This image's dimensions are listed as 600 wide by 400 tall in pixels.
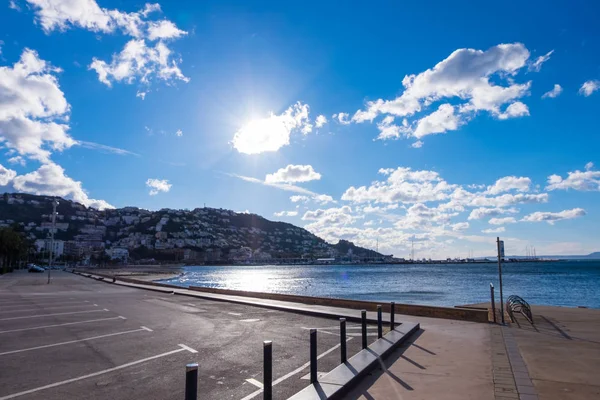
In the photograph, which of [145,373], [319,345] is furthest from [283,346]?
[145,373]

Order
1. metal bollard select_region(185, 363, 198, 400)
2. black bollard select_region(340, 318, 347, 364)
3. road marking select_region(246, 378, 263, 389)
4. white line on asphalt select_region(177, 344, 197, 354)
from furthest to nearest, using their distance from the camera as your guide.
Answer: white line on asphalt select_region(177, 344, 197, 354) → black bollard select_region(340, 318, 347, 364) → road marking select_region(246, 378, 263, 389) → metal bollard select_region(185, 363, 198, 400)

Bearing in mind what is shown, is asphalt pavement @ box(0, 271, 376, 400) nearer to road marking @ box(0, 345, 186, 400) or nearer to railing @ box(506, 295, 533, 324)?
road marking @ box(0, 345, 186, 400)

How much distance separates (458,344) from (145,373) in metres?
6.76

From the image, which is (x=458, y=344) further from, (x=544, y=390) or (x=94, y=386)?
(x=94, y=386)

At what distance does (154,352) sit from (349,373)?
4.80 metres

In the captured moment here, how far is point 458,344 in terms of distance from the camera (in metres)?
9.73

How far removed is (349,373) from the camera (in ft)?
22.6

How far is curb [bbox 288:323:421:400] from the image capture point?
6.02 metres

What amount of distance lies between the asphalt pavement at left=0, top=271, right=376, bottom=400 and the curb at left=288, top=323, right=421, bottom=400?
1.86ft

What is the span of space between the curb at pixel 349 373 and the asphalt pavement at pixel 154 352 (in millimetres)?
568

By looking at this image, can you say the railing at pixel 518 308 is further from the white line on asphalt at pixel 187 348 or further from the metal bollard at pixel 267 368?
the metal bollard at pixel 267 368

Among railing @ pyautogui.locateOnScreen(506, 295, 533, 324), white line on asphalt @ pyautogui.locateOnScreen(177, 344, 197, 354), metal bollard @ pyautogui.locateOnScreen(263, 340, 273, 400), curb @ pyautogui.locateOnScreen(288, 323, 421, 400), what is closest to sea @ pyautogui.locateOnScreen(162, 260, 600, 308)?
railing @ pyautogui.locateOnScreen(506, 295, 533, 324)

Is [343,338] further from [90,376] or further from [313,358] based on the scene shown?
[90,376]

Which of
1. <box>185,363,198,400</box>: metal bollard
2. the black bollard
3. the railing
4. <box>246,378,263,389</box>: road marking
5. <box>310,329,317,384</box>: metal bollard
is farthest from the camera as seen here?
the railing
